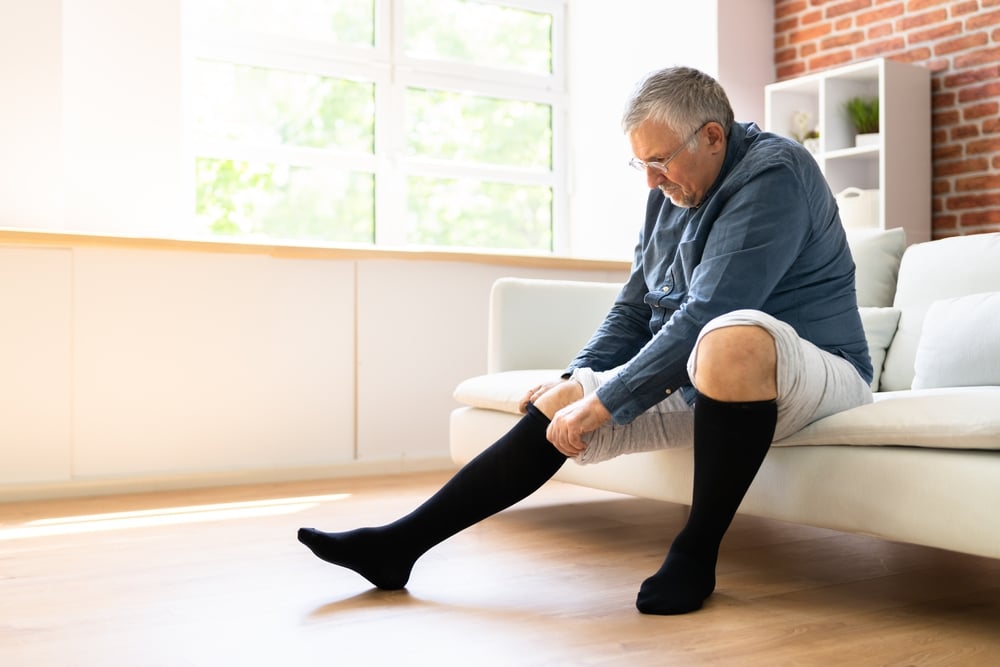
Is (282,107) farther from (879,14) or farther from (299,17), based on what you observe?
(879,14)

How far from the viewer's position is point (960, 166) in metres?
4.09

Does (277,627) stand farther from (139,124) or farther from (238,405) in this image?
(139,124)

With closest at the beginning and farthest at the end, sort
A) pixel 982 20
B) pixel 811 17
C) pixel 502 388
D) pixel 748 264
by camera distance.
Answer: pixel 748 264
pixel 502 388
pixel 982 20
pixel 811 17

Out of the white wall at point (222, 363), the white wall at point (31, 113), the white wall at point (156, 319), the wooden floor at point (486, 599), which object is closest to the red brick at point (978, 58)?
the white wall at point (156, 319)

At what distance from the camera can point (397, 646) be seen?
1563mm

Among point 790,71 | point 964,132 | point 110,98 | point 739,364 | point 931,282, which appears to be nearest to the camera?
point 739,364

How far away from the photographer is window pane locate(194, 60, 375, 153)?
14.3 ft

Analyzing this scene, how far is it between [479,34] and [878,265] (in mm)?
2841

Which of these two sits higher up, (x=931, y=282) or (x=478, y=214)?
(x=478, y=214)

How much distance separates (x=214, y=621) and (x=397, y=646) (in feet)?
1.17

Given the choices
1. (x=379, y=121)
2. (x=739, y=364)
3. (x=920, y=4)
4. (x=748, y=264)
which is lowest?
(x=739, y=364)

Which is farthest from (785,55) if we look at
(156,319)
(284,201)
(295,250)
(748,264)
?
(748,264)

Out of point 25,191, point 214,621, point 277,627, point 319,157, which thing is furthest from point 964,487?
point 319,157

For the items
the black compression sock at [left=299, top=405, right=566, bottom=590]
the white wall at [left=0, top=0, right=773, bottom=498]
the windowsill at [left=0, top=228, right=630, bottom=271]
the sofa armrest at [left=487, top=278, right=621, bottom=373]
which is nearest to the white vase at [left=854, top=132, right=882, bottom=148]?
the windowsill at [left=0, top=228, right=630, bottom=271]
